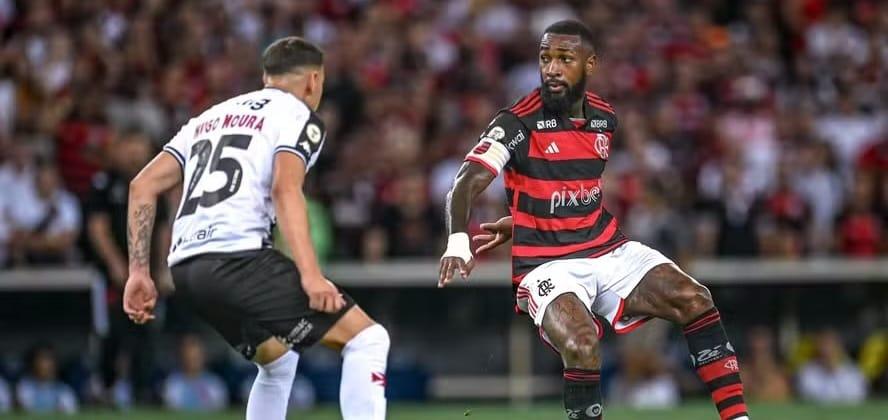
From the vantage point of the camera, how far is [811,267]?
15.2 m

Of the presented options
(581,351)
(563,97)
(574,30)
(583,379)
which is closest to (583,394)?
(583,379)

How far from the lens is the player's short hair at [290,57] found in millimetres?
7418

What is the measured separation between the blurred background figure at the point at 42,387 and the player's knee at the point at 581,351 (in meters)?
7.50

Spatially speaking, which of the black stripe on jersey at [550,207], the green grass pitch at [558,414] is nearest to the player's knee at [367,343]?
the black stripe on jersey at [550,207]

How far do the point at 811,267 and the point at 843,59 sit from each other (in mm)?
3599

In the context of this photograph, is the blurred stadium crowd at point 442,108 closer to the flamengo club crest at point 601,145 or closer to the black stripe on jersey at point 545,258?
the black stripe on jersey at point 545,258

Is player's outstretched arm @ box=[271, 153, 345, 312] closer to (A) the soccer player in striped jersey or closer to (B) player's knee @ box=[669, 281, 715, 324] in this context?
(A) the soccer player in striped jersey

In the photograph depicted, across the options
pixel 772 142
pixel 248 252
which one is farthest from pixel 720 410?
pixel 772 142

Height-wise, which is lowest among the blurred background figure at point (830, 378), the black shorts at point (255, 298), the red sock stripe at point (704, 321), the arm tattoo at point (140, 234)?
the blurred background figure at point (830, 378)

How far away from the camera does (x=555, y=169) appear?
8.09 metres

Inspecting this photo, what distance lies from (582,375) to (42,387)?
26.1 ft

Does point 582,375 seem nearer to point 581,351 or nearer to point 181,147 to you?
point 581,351

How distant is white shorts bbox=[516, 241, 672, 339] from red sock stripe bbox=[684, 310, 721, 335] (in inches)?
11.3

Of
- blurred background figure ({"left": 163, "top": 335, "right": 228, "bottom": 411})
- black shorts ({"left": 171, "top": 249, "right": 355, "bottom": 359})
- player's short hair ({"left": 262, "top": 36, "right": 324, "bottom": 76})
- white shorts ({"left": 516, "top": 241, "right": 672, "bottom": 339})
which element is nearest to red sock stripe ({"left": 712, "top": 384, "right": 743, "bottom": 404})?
white shorts ({"left": 516, "top": 241, "right": 672, "bottom": 339})
